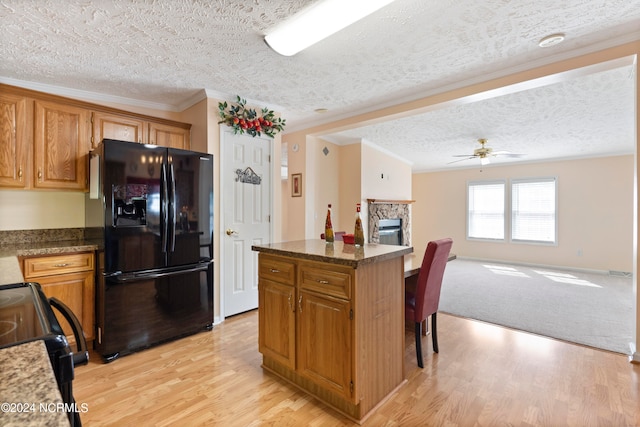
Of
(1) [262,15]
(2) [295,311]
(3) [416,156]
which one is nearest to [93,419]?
(2) [295,311]

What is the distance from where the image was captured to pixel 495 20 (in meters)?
2.02

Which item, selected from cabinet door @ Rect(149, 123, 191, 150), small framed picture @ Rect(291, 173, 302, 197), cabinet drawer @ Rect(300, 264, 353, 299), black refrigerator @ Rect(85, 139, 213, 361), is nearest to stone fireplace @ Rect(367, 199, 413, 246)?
small framed picture @ Rect(291, 173, 302, 197)

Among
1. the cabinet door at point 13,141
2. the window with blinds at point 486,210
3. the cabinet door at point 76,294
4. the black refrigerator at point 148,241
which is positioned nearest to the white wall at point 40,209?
the black refrigerator at point 148,241

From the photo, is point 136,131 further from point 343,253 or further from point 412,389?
point 412,389

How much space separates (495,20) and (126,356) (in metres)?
3.79

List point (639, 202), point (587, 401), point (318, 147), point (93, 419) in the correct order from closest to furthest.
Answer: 1. point (93, 419)
2. point (587, 401)
3. point (639, 202)
4. point (318, 147)

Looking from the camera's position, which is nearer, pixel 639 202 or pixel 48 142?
pixel 639 202

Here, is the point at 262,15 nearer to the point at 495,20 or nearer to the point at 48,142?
the point at 495,20

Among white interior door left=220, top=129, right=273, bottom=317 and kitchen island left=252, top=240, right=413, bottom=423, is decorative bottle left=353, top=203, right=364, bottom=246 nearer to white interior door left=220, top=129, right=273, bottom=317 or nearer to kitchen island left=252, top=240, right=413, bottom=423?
kitchen island left=252, top=240, right=413, bottom=423

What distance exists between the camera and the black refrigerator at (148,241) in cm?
247

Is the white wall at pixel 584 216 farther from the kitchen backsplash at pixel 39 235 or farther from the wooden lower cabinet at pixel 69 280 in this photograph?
the kitchen backsplash at pixel 39 235

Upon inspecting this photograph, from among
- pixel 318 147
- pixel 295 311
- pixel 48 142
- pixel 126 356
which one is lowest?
pixel 126 356

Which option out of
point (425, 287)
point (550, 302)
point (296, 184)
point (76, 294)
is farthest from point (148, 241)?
point (550, 302)

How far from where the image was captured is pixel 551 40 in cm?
224
